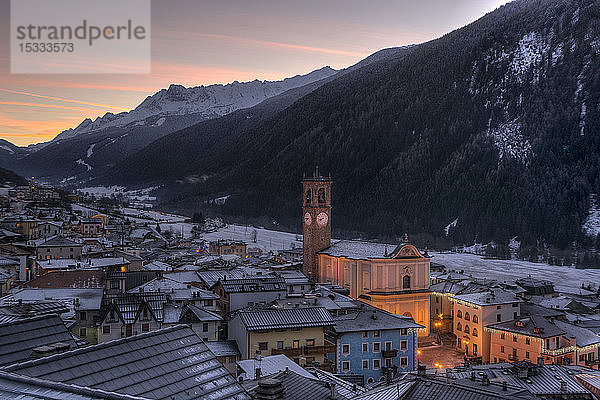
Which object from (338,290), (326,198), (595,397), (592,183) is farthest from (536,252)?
(595,397)

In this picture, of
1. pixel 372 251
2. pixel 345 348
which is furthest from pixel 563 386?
pixel 372 251

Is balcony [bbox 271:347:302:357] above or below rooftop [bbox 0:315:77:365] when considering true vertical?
below

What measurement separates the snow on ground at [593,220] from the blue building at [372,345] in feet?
373

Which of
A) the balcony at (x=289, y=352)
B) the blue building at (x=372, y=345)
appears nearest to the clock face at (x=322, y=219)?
the blue building at (x=372, y=345)

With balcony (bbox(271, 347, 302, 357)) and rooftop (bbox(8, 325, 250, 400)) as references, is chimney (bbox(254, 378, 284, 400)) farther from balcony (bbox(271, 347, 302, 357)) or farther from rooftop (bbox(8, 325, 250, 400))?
balcony (bbox(271, 347, 302, 357))

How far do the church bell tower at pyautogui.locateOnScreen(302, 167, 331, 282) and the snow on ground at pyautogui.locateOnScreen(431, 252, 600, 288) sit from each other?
33391 mm

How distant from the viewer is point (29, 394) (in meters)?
9.77

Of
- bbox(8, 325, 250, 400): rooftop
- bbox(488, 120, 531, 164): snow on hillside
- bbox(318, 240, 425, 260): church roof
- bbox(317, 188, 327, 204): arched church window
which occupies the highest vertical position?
bbox(488, 120, 531, 164): snow on hillside

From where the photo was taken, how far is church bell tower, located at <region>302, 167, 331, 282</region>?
69.2 meters

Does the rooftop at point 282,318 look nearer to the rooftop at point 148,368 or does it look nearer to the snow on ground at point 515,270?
the rooftop at point 148,368

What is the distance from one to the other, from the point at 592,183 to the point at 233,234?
297 ft

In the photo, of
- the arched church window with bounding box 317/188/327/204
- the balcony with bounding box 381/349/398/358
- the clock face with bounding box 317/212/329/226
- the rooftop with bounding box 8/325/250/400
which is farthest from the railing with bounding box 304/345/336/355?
the arched church window with bounding box 317/188/327/204

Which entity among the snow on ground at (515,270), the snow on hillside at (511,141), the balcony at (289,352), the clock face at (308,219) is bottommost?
the snow on ground at (515,270)

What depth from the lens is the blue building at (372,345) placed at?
138 feet
